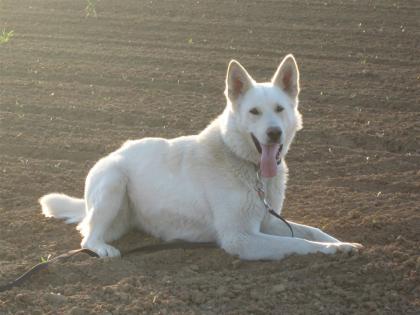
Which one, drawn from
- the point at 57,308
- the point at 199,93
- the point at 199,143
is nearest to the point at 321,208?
the point at 199,143

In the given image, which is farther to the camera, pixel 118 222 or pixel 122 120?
pixel 122 120

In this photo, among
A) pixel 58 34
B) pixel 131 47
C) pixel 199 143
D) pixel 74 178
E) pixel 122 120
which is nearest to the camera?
pixel 199 143

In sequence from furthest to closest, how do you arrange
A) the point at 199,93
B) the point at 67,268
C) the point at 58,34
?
1. the point at 58,34
2. the point at 199,93
3. the point at 67,268

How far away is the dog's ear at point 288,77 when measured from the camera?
5.89 meters

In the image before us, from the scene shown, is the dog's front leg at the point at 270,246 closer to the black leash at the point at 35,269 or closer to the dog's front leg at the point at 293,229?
the dog's front leg at the point at 293,229

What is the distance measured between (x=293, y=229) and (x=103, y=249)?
1.53 m

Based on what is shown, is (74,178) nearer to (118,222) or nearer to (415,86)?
(118,222)

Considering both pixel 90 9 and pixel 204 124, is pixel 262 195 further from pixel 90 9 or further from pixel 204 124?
pixel 90 9

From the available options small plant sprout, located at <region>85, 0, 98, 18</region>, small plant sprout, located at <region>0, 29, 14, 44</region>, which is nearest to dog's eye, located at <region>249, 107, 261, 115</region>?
small plant sprout, located at <region>0, 29, 14, 44</region>

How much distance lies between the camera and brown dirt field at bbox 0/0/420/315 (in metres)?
4.75

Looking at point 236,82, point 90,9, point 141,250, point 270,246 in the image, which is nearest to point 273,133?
point 236,82

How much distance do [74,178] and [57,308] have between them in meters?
3.29

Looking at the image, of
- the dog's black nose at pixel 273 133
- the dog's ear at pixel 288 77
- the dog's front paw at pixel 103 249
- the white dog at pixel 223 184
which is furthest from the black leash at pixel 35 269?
the dog's ear at pixel 288 77

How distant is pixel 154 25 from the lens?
16.7m
